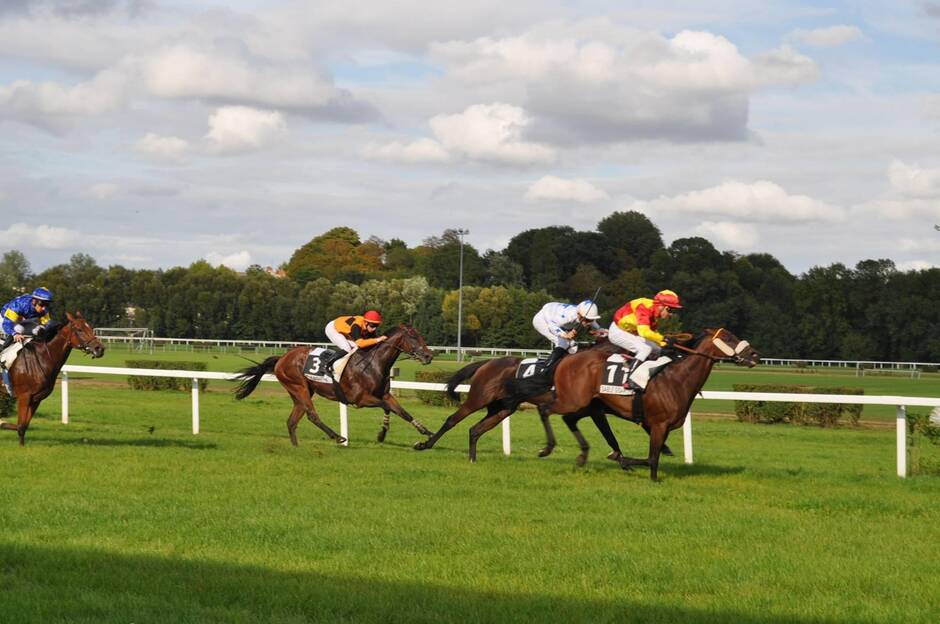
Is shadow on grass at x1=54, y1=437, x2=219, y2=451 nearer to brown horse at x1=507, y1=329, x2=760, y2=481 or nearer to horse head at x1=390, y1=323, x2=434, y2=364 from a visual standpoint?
horse head at x1=390, y1=323, x2=434, y2=364

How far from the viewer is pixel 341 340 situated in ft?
43.1

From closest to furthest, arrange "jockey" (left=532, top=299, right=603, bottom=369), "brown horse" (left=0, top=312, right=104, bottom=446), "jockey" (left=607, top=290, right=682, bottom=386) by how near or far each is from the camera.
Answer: "jockey" (left=607, top=290, right=682, bottom=386) < "jockey" (left=532, top=299, right=603, bottom=369) < "brown horse" (left=0, top=312, right=104, bottom=446)

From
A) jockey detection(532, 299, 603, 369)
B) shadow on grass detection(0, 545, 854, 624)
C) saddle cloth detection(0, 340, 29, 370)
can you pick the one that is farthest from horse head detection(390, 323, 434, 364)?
shadow on grass detection(0, 545, 854, 624)

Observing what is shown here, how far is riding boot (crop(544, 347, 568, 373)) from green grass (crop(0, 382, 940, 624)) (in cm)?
92

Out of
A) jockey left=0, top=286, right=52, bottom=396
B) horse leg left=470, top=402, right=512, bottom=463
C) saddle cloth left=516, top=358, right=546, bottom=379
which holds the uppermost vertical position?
jockey left=0, top=286, right=52, bottom=396

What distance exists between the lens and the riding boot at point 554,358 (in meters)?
10.9

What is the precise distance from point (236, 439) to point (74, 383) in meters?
16.3

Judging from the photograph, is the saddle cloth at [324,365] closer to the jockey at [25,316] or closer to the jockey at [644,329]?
the jockey at [25,316]

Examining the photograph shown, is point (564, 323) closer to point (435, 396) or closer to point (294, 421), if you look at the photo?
point (294, 421)

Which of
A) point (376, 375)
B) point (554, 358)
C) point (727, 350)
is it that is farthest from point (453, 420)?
point (727, 350)

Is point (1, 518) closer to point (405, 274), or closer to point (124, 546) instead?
point (124, 546)

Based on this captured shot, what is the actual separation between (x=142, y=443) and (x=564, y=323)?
15.4 ft

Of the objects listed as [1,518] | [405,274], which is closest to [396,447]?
[1,518]

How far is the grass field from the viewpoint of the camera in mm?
4988
